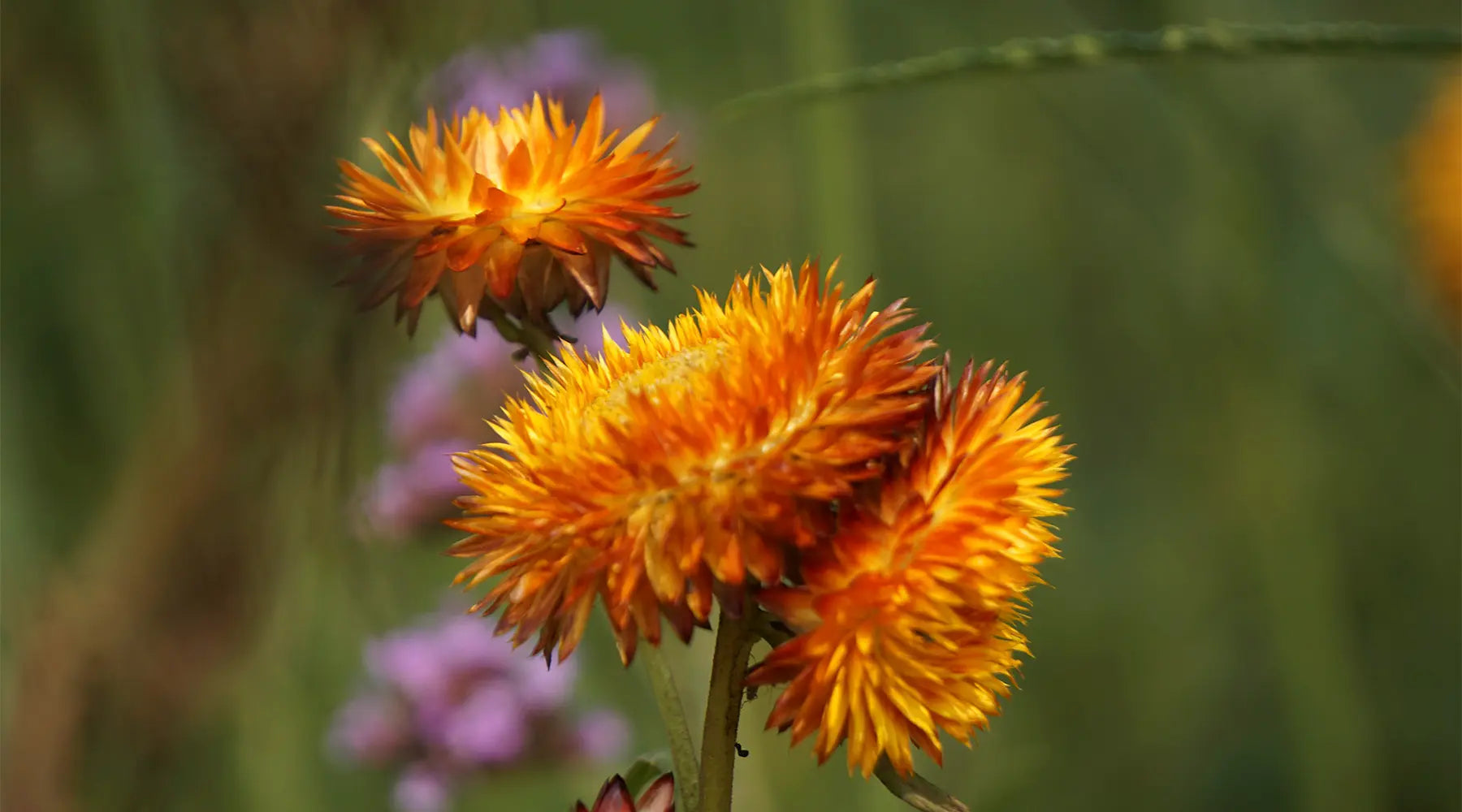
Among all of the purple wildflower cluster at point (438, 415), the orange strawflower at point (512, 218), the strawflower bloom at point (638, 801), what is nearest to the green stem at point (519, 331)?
the orange strawflower at point (512, 218)

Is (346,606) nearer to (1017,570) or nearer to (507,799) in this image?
(507,799)

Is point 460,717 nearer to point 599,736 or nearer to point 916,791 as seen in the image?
point 599,736

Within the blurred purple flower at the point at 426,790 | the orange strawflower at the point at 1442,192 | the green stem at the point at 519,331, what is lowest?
the green stem at the point at 519,331

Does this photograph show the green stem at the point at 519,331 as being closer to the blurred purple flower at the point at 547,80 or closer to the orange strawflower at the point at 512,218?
the orange strawflower at the point at 512,218

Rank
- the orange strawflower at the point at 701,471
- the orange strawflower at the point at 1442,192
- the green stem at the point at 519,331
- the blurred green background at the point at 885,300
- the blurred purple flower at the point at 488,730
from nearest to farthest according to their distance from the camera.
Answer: the orange strawflower at the point at 701,471, the green stem at the point at 519,331, the blurred green background at the point at 885,300, the blurred purple flower at the point at 488,730, the orange strawflower at the point at 1442,192

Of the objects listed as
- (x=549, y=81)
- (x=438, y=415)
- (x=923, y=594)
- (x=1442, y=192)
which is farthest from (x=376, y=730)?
(x=1442, y=192)

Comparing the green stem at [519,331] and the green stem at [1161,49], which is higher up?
the green stem at [1161,49]

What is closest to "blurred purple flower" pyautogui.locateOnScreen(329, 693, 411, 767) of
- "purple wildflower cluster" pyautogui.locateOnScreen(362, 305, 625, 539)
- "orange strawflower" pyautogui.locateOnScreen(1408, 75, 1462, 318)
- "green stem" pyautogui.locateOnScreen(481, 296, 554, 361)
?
"purple wildflower cluster" pyautogui.locateOnScreen(362, 305, 625, 539)
